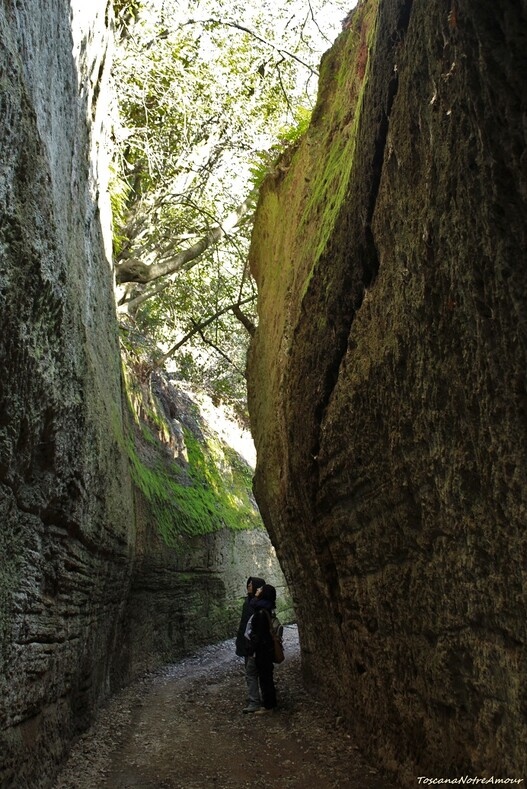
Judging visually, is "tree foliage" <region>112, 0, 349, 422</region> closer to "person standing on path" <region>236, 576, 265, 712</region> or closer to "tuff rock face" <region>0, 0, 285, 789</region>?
"tuff rock face" <region>0, 0, 285, 789</region>

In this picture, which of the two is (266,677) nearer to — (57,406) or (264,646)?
(264,646)

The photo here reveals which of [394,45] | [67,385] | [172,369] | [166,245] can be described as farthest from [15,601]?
[172,369]

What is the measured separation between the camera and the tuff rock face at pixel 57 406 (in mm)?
4703

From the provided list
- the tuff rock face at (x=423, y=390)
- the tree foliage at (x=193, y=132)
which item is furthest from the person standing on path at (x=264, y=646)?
the tree foliage at (x=193, y=132)

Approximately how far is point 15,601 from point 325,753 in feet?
12.1

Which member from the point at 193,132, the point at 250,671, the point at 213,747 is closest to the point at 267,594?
the point at 250,671

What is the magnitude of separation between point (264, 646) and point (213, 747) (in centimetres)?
194

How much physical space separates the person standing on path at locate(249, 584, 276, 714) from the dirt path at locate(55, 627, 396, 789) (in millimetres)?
259

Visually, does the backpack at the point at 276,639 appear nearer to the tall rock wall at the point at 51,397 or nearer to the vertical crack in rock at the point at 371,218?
the tall rock wall at the point at 51,397

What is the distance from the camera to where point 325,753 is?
693cm

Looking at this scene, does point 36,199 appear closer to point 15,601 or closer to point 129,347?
point 15,601

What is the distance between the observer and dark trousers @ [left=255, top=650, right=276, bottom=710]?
923 cm

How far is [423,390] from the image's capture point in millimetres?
4496

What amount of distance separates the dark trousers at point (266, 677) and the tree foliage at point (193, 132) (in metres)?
7.40
